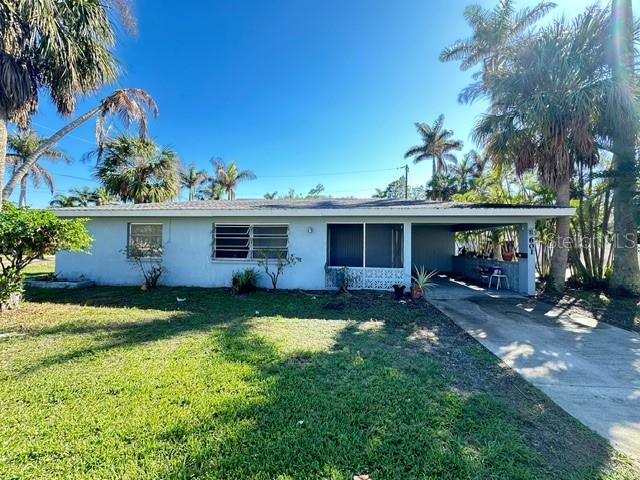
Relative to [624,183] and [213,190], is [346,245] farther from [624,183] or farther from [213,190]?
[213,190]

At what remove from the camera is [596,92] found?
854 centimetres

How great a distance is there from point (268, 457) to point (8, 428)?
2.35 meters

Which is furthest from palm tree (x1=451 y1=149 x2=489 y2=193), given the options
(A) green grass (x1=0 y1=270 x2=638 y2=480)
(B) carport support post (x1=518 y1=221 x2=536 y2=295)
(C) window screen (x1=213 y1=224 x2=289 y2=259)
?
(A) green grass (x1=0 y1=270 x2=638 y2=480)

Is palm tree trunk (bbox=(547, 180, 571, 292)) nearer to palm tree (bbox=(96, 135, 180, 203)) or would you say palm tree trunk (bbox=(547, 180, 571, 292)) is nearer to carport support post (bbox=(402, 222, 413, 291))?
carport support post (bbox=(402, 222, 413, 291))

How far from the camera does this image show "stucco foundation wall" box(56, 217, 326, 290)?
9.92 m

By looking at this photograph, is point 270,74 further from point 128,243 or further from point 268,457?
point 268,457

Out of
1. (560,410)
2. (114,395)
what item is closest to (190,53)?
(114,395)

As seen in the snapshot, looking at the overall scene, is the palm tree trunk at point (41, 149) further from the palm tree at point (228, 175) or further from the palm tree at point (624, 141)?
the palm tree at point (228, 175)

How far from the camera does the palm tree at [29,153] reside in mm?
20047

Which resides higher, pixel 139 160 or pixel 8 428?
pixel 139 160

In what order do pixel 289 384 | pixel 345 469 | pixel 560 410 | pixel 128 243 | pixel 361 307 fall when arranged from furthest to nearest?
pixel 128 243
pixel 361 307
pixel 289 384
pixel 560 410
pixel 345 469

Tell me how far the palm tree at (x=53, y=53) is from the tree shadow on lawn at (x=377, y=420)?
17.8 feet

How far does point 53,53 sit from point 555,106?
13.1m

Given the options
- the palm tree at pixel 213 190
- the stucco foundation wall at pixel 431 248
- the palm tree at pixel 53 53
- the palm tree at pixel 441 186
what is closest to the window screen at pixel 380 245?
the stucco foundation wall at pixel 431 248
